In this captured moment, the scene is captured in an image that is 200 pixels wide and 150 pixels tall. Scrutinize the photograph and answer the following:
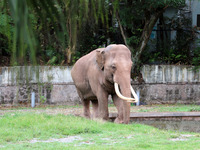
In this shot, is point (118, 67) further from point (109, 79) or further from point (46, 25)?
point (46, 25)

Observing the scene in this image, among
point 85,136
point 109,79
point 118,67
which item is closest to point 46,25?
point 85,136

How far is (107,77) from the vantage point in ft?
26.7

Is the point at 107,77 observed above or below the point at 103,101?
above

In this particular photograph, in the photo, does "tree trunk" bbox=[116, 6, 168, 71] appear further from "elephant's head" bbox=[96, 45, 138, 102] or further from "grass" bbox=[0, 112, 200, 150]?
"grass" bbox=[0, 112, 200, 150]

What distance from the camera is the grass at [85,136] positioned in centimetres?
534

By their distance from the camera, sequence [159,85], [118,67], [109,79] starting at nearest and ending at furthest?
[118,67] < [109,79] < [159,85]

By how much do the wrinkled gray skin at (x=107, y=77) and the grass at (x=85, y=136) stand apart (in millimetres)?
841

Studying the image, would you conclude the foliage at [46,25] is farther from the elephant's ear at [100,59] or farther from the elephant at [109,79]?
the elephant's ear at [100,59]

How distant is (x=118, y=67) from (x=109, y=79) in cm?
47

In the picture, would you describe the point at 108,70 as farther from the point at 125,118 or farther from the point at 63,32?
the point at 63,32

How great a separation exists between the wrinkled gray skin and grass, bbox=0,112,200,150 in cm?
84

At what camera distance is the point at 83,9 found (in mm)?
1366

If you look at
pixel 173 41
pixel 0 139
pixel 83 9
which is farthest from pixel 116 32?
pixel 83 9

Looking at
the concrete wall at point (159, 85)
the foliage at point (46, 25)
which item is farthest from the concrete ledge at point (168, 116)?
the foliage at point (46, 25)
